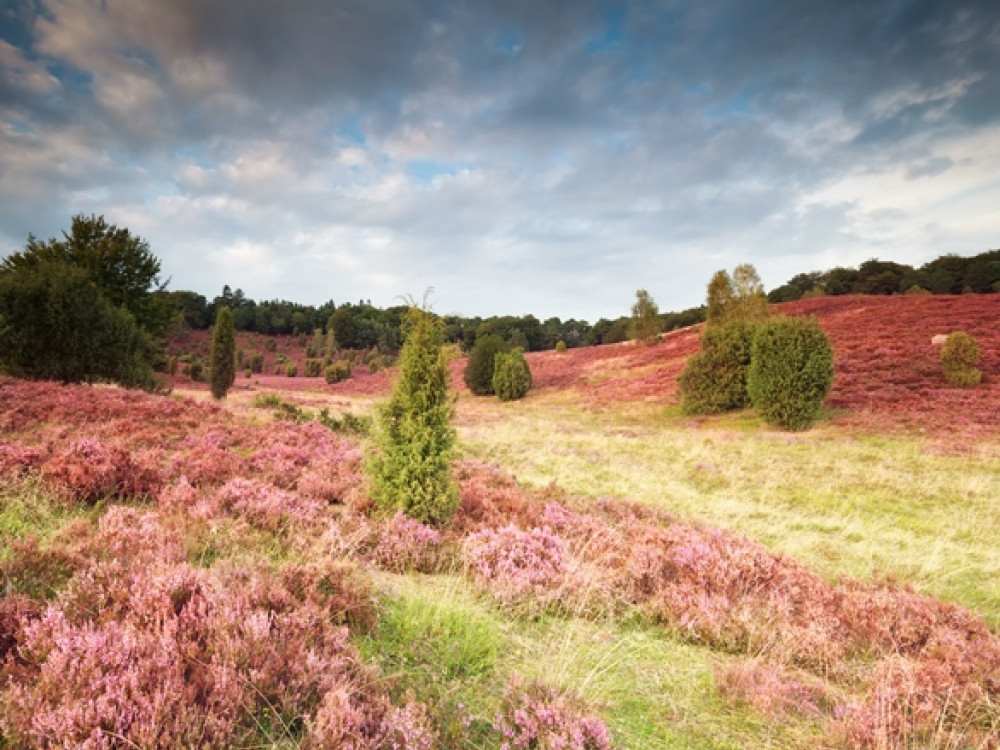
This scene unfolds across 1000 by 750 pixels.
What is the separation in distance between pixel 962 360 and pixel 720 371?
10.4 metres

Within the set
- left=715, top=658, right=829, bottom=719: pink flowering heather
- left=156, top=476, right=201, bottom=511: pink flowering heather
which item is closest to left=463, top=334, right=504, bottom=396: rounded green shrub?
left=156, top=476, right=201, bottom=511: pink flowering heather

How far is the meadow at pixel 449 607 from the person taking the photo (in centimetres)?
239

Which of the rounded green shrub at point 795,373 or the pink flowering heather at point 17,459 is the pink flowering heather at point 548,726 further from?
the rounded green shrub at point 795,373

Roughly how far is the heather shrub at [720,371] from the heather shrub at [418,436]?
22.5m

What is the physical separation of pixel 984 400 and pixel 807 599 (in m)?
23.0

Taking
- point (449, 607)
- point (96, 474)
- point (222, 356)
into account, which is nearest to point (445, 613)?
point (449, 607)

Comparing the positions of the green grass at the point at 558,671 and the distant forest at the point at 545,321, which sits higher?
the distant forest at the point at 545,321

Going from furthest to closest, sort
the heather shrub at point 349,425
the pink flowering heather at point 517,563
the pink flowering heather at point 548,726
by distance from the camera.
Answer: the heather shrub at point 349,425, the pink flowering heather at point 517,563, the pink flowering heather at point 548,726

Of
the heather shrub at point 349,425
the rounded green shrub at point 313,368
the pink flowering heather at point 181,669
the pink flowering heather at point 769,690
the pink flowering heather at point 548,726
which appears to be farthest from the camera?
the rounded green shrub at point 313,368

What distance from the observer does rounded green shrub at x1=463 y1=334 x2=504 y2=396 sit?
41.5 metres

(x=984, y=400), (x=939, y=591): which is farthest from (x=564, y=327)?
(x=939, y=591)

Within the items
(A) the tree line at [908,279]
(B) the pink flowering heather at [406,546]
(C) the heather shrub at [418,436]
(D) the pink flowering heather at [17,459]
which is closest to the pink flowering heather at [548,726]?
(B) the pink flowering heather at [406,546]

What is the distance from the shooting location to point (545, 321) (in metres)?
99.7

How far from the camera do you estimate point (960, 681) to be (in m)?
3.88
